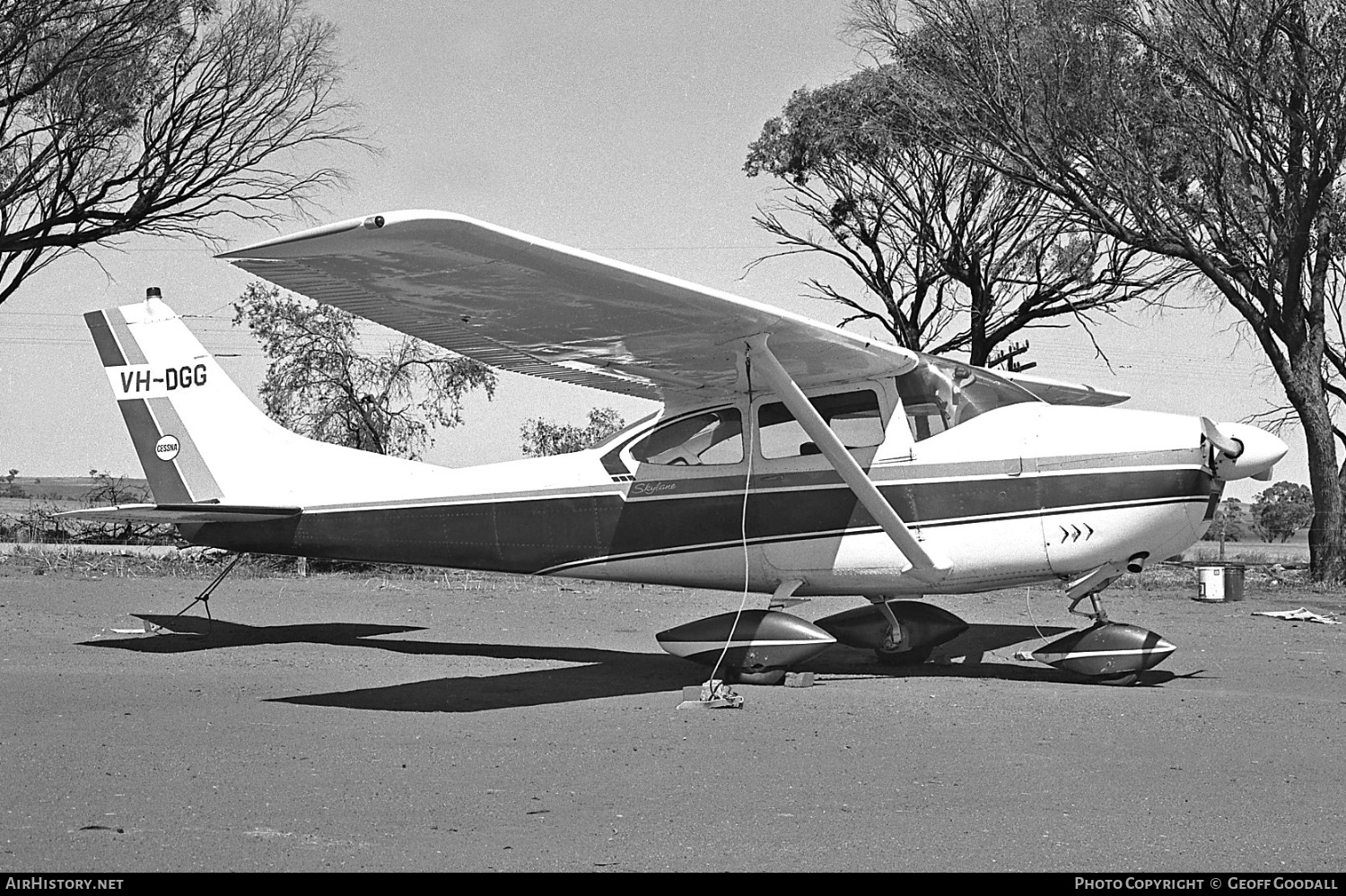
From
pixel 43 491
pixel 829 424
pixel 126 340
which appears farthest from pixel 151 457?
pixel 43 491

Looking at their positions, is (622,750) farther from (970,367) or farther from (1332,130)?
(1332,130)

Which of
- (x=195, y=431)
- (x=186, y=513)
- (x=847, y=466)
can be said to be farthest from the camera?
(x=195, y=431)

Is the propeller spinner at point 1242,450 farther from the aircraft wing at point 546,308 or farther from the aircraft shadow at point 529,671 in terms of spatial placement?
the aircraft wing at point 546,308

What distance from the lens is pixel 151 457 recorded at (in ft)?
39.5

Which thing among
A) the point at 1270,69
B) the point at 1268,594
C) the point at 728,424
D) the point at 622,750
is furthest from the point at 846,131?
the point at 622,750

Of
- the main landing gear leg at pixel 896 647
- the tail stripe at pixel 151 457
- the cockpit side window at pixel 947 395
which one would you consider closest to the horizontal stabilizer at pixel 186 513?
the tail stripe at pixel 151 457

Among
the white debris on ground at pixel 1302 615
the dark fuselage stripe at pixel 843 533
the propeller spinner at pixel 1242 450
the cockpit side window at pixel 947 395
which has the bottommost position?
the white debris on ground at pixel 1302 615

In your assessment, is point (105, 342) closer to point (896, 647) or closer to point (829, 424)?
point (829, 424)

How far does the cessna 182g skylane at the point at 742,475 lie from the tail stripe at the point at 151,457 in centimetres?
40

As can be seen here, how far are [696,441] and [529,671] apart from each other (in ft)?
7.29

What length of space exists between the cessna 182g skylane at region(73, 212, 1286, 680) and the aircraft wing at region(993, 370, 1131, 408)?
4cm

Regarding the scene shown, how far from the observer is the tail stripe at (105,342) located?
39.7 ft

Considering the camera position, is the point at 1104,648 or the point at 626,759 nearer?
the point at 626,759

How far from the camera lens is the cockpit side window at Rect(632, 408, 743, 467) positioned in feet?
33.2
